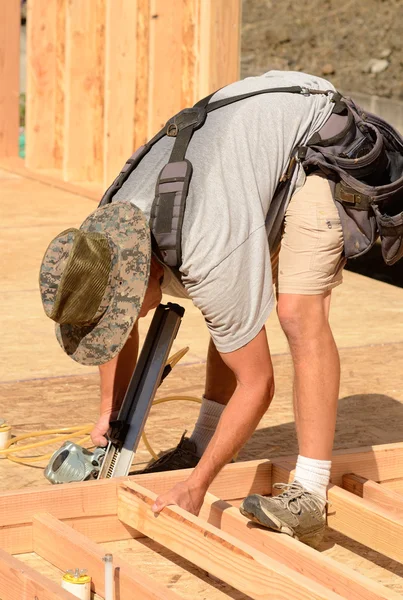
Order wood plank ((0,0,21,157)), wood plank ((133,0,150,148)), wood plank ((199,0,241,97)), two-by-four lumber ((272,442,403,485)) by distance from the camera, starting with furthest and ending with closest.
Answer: wood plank ((0,0,21,157))
wood plank ((133,0,150,148))
wood plank ((199,0,241,97))
two-by-four lumber ((272,442,403,485))

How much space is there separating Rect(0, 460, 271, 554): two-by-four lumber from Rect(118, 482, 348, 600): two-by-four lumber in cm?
6

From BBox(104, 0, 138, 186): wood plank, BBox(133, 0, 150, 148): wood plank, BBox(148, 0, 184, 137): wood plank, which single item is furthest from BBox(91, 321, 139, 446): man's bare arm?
BBox(104, 0, 138, 186): wood plank

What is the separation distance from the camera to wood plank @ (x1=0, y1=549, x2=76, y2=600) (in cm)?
266

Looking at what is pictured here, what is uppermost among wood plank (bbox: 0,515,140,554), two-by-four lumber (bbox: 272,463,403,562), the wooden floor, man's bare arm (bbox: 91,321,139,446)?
man's bare arm (bbox: 91,321,139,446)

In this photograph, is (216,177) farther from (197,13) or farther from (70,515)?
(197,13)

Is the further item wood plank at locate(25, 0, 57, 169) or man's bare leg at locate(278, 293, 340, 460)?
wood plank at locate(25, 0, 57, 169)

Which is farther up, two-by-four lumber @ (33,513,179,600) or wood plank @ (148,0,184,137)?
wood plank @ (148,0,184,137)

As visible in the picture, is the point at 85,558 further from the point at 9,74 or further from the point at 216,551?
the point at 9,74

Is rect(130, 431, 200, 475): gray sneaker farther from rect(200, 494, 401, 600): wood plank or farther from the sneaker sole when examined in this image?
the sneaker sole

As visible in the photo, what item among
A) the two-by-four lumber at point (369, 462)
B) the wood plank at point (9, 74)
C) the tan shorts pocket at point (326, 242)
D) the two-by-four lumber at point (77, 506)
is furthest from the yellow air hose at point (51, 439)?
the wood plank at point (9, 74)

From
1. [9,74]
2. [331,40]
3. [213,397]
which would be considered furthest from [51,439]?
[331,40]

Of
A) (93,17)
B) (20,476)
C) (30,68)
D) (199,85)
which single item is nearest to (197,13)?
(199,85)

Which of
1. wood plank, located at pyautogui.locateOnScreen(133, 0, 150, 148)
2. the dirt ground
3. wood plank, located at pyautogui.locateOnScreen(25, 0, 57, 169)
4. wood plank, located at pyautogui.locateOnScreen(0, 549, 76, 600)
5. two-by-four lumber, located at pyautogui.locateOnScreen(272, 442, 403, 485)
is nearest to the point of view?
wood plank, located at pyautogui.locateOnScreen(0, 549, 76, 600)

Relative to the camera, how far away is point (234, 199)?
2930 mm
